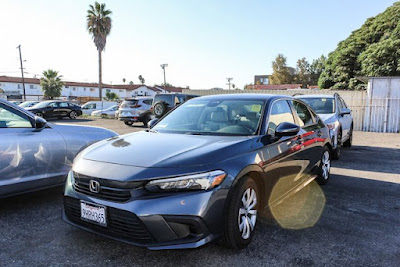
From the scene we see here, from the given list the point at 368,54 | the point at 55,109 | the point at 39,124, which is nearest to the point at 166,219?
the point at 39,124

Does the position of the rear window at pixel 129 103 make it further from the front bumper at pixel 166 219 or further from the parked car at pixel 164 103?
the front bumper at pixel 166 219

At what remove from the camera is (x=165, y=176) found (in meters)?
2.41

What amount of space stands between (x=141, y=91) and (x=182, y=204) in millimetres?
75683

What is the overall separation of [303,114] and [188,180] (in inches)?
113

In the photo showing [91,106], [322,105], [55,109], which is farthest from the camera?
[91,106]

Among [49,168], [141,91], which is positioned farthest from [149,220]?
[141,91]

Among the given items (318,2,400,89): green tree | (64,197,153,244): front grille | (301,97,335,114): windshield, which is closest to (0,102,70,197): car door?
(64,197,153,244): front grille

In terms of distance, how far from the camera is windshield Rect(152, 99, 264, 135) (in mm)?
3469

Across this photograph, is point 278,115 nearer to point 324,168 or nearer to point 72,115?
point 324,168

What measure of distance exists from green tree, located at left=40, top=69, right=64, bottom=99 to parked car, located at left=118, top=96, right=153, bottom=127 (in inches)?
1520

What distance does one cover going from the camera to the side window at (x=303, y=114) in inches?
175

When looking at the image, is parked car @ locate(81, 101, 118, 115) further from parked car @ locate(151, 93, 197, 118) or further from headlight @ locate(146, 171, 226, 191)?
headlight @ locate(146, 171, 226, 191)

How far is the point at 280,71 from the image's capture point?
61.6 m

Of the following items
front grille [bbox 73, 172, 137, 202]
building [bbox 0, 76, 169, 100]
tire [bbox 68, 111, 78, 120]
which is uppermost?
building [bbox 0, 76, 169, 100]
